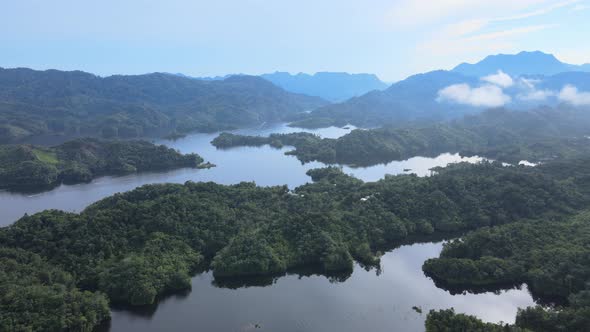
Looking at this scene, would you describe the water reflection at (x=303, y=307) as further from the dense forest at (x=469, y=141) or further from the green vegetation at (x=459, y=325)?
the dense forest at (x=469, y=141)

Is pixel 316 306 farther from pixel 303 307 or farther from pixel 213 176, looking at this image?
pixel 213 176

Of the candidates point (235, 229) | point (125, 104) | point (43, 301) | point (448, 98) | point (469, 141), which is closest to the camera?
point (43, 301)

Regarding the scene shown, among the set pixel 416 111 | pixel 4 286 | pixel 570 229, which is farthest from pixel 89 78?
pixel 570 229

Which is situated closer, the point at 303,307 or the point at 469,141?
the point at 303,307

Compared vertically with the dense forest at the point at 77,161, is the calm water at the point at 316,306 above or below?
below

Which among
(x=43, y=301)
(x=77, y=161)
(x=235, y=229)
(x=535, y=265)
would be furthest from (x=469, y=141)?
(x=43, y=301)

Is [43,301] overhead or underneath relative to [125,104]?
underneath

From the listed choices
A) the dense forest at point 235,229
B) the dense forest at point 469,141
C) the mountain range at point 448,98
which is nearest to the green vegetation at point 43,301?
the dense forest at point 235,229
